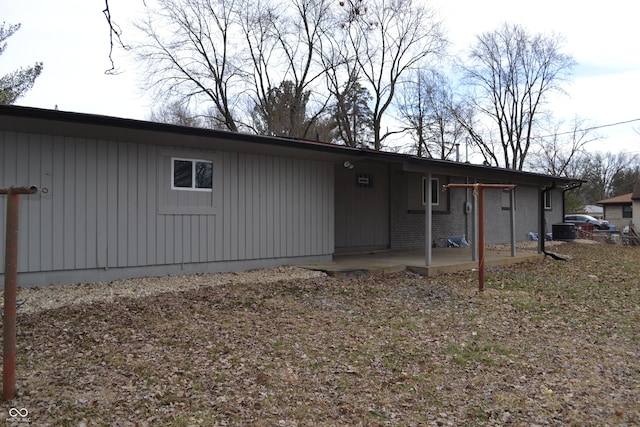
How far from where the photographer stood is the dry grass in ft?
12.1

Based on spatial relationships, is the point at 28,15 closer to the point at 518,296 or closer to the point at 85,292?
the point at 85,292

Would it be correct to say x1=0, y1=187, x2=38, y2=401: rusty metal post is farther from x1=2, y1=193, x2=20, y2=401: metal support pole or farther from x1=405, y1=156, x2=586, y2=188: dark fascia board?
x1=405, y1=156, x2=586, y2=188: dark fascia board

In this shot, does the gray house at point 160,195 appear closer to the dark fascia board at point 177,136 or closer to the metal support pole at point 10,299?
the dark fascia board at point 177,136

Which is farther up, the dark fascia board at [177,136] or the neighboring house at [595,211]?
the dark fascia board at [177,136]

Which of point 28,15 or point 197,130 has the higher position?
point 28,15

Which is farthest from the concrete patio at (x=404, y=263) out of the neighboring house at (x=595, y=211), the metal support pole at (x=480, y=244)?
the neighboring house at (x=595, y=211)

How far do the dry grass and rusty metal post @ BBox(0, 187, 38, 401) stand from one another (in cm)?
17

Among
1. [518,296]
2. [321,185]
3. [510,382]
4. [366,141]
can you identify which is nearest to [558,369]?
[510,382]

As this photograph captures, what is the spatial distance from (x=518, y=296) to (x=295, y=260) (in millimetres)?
4473

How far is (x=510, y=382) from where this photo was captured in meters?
4.43

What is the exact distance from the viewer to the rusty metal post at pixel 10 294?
11.4 feet

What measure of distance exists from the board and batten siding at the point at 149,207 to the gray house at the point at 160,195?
0.02m

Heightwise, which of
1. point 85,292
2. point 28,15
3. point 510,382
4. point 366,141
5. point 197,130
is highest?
point 366,141

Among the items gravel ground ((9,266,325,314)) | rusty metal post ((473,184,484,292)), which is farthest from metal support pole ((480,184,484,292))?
gravel ground ((9,266,325,314))
